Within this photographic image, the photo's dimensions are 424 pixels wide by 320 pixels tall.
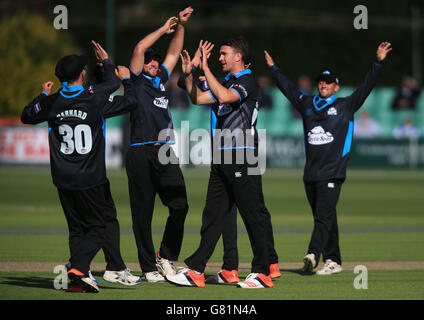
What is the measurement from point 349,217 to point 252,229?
9.65 m

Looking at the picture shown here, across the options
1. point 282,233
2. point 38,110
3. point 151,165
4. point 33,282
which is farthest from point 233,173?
point 282,233

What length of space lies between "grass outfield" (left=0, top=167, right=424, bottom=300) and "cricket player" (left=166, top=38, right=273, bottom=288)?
273 mm

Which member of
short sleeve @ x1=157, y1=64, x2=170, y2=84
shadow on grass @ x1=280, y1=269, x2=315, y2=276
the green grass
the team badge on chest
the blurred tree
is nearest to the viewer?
the green grass

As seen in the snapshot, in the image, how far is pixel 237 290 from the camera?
905 cm

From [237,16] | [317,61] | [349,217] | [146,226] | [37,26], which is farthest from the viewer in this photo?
[237,16]

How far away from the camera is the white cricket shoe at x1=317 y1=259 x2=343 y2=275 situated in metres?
10.6

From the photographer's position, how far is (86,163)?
8.96 meters

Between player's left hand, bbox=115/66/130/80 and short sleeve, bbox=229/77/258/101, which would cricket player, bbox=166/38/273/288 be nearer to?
short sleeve, bbox=229/77/258/101

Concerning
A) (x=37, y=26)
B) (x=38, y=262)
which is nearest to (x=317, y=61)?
(x=37, y=26)

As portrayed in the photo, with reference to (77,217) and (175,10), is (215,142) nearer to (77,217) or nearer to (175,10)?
(77,217)

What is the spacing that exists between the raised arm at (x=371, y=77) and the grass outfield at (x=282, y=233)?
2.12 meters

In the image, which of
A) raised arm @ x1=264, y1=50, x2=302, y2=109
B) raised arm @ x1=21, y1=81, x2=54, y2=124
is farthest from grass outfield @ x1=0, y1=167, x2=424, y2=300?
raised arm @ x1=264, y1=50, x2=302, y2=109

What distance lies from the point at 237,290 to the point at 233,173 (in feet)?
3.98

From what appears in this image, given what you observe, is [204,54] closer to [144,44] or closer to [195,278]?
[144,44]
